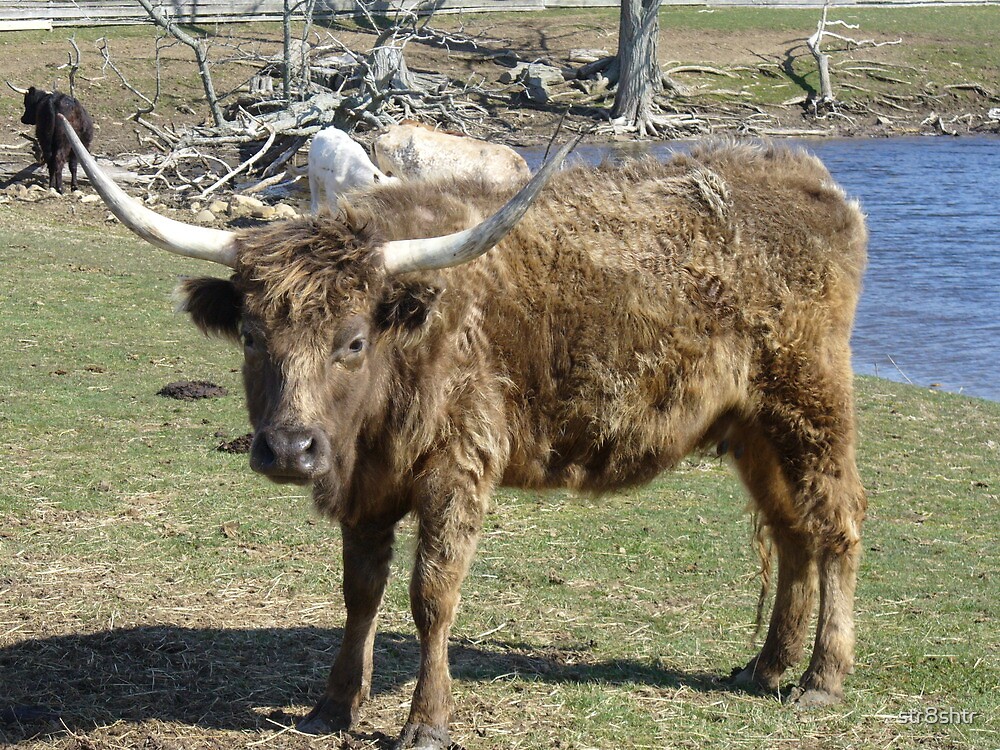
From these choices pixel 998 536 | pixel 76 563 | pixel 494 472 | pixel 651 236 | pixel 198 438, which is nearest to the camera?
pixel 494 472

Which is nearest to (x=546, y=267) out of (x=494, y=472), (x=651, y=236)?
(x=651, y=236)

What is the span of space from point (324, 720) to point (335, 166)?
14.6 meters

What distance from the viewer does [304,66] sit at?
28016 mm

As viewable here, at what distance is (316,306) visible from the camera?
4.17m

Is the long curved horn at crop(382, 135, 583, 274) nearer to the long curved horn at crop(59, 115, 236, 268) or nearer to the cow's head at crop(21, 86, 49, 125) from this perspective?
the long curved horn at crop(59, 115, 236, 268)

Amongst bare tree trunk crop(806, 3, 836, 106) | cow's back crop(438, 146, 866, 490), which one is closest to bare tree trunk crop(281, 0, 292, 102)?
bare tree trunk crop(806, 3, 836, 106)

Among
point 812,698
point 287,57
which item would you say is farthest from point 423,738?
point 287,57

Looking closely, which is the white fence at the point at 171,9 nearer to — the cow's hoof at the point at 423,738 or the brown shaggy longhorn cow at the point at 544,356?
the brown shaggy longhorn cow at the point at 544,356

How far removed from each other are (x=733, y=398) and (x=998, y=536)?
3.66 m

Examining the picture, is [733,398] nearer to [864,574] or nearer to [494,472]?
[494,472]

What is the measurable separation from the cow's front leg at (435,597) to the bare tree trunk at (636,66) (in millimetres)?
30169

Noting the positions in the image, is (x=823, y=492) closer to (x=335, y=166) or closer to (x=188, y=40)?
(x=335, y=166)

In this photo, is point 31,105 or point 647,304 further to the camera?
point 31,105

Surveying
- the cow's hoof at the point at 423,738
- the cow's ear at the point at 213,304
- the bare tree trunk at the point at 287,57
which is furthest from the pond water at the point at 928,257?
the bare tree trunk at the point at 287,57
